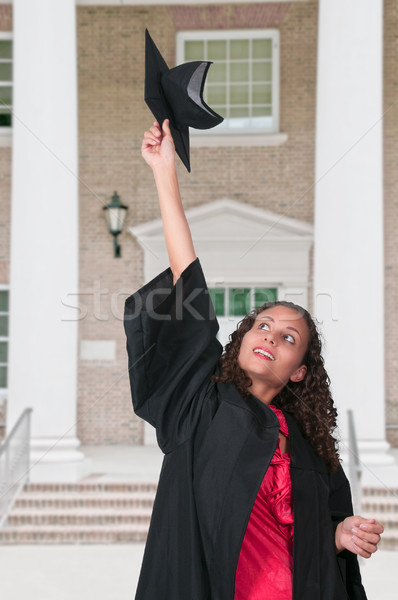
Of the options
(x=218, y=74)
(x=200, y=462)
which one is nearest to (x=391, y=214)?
(x=218, y=74)

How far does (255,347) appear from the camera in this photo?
7.04 ft

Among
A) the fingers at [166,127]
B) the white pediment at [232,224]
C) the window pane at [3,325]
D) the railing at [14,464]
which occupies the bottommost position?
the railing at [14,464]

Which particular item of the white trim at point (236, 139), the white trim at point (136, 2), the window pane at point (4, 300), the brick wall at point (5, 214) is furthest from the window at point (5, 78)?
the white trim at point (236, 139)

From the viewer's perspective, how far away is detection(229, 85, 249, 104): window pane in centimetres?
1278

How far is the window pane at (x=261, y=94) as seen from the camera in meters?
12.7

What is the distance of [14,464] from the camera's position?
8414mm

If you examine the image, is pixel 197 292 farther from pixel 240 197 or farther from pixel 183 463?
pixel 240 197

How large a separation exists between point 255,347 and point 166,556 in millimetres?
628

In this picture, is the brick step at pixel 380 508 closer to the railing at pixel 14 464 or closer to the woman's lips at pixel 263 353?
the railing at pixel 14 464

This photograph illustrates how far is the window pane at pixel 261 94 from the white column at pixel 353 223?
4051 mm

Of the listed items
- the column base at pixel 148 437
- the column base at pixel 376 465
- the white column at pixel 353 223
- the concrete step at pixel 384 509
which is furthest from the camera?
the column base at pixel 148 437

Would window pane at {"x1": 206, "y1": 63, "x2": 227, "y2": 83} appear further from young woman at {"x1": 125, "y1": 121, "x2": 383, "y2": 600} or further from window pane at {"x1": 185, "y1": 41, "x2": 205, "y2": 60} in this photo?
young woman at {"x1": 125, "y1": 121, "x2": 383, "y2": 600}

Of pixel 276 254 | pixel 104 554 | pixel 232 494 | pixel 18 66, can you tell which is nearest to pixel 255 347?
pixel 232 494

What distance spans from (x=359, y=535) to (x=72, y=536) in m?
6.16
